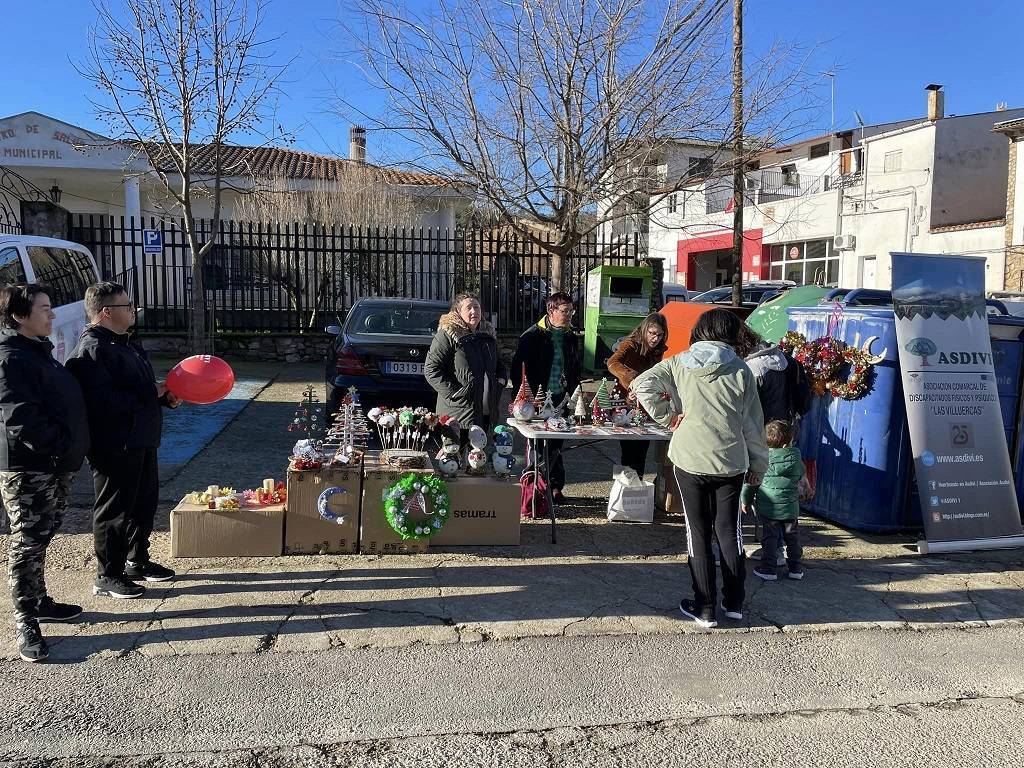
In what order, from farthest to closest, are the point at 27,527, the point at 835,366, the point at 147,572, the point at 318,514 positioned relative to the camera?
the point at 835,366
the point at 318,514
the point at 147,572
the point at 27,527

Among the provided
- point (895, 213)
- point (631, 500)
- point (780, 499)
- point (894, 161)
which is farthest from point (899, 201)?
point (780, 499)

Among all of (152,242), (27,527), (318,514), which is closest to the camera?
(27,527)

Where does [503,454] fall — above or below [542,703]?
above

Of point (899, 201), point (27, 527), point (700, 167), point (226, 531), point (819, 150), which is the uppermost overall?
point (819, 150)

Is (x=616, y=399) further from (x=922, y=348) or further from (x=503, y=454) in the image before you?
(x=922, y=348)

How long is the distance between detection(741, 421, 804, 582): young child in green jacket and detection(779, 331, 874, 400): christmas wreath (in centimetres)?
111

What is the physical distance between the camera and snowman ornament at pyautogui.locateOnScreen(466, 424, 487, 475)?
5438 mm

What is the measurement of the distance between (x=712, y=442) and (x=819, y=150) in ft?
102

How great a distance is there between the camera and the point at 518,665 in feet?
12.4

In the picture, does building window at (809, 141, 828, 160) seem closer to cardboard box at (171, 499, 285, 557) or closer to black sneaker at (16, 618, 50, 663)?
cardboard box at (171, 499, 285, 557)

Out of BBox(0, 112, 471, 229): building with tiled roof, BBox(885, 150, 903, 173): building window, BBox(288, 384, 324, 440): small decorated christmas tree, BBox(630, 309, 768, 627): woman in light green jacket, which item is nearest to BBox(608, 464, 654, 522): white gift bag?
BBox(630, 309, 768, 627): woman in light green jacket

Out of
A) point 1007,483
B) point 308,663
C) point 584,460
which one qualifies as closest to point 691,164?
point 584,460

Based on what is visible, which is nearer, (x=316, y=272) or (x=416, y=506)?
(x=416, y=506)

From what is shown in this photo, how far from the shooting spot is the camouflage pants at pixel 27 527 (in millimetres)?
3689
